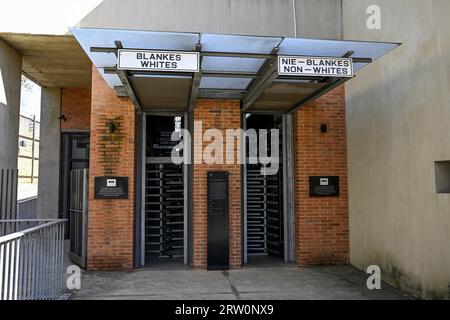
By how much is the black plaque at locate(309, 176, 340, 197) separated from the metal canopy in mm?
1726

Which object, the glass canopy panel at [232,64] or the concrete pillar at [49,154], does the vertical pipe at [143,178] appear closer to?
the glass canopy panel at [232,64]

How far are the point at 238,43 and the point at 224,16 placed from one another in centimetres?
332

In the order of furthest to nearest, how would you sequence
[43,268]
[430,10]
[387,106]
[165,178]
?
1. [165,178]
2. [387,106]
3. [430,10]
4. [43,268]

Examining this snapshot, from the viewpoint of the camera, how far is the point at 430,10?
18.7 ft

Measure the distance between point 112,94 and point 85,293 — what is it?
3.94 metres

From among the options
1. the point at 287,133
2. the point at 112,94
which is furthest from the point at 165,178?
the point at 287,133

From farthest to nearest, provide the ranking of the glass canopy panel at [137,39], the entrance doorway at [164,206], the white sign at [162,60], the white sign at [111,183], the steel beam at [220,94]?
the entrance doorway at [164,206]
the white sign at [111,183]
the steel beam at [220,94]
the white sign at [162,60]
the glass canopy panel at [137,39]

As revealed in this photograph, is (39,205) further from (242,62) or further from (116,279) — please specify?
(242,62)

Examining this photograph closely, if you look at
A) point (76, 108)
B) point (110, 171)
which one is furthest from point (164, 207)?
point (76, 108)

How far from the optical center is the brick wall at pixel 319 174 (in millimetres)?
8352

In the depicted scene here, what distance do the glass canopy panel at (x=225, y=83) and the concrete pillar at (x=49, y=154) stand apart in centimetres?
655

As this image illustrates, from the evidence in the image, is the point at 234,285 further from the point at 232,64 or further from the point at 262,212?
the point at 232,64

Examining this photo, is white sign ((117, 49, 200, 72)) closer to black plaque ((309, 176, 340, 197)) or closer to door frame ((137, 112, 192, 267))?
door frame ((137, 112, 192, 267))

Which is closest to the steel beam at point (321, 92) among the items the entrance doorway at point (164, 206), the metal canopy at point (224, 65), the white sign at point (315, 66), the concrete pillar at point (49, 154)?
the metal canopy at point (224, 65)
